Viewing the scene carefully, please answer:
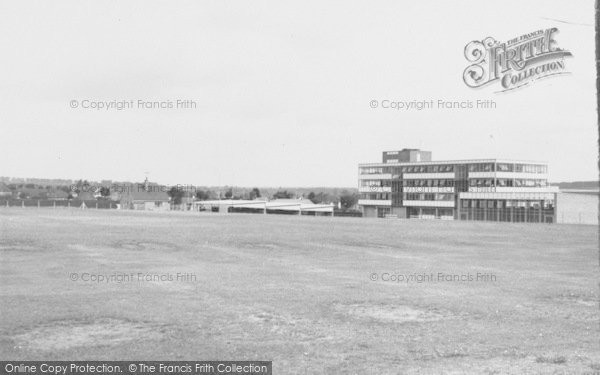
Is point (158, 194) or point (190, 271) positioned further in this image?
point (158, 194)

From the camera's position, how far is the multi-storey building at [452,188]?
342 feet

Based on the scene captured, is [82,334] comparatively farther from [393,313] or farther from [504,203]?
[504,203]

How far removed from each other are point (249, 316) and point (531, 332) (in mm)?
6428

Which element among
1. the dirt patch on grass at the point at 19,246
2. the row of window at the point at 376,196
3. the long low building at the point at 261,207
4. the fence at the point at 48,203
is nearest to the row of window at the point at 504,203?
the row of window at the point at 376,196

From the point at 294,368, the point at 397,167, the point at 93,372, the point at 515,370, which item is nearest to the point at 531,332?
the point at 515,370

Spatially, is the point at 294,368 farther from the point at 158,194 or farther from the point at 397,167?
the point at 158,194

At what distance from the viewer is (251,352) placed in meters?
11.1

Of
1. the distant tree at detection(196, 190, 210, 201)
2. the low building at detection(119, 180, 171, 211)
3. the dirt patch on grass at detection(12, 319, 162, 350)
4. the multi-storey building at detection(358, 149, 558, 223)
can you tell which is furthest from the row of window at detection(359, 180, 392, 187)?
the dirt patch on grass at detection(12, 319, 162, 350)

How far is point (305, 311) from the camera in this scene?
48.9ft

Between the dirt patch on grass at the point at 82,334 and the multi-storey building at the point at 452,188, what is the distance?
88517 millimetres

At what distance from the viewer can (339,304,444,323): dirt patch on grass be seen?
1421cm

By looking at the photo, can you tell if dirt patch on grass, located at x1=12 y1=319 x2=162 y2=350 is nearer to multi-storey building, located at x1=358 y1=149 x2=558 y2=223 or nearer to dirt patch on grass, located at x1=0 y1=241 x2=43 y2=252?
dirt patch on grass, located at x1=0 y1=241 x2=43 y2=252

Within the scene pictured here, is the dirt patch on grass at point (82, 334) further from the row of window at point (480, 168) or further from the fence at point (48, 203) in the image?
the row of window at point (480, 168)

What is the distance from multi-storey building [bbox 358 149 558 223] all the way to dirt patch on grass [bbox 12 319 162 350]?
290ft
